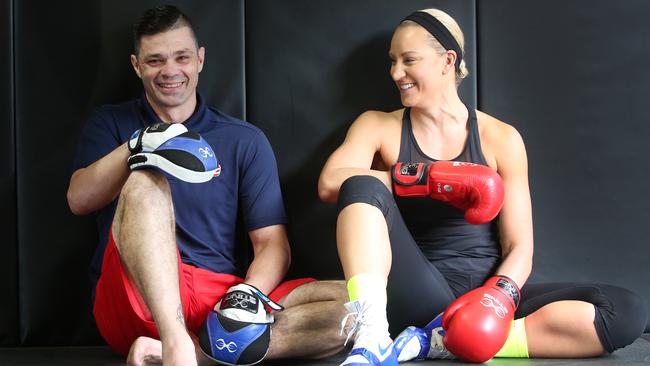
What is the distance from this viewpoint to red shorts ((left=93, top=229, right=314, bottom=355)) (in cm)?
229

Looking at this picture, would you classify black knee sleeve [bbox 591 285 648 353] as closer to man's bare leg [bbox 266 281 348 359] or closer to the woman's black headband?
man's bare leg [bbox 266 281 348 359]

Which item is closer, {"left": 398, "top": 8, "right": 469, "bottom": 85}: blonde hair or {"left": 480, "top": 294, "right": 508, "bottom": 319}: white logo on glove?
{"left": 480, "top": 294, "right": 508, "bottom": 319}: white logo on glove

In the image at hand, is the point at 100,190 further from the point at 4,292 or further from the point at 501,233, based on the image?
the point at 501,233

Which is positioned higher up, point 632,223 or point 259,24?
point 259,24

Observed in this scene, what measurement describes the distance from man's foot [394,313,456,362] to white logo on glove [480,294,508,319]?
173mm

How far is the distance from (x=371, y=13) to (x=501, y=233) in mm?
930

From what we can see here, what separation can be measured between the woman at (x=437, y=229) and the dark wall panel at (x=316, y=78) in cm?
19

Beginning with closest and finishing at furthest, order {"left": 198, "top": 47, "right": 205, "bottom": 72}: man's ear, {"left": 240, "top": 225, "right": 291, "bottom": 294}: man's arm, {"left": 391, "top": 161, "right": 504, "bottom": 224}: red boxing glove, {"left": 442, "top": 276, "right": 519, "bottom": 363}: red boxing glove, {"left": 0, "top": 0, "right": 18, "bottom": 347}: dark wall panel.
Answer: {"left": 442, "top": 276, "right": 519, "bottom": 363}: red boxing glove < {"left": 391, "top": 161, "right": 504, "bottom": 224}: red boxing glove < {"left": 240, "top": 225, "right": 291, "bottom": 294}: man's arm < {"left": 198, "top": 47, "right": 205, "bottom": 72}: man's ear < {"left": 0, "top": 0, "right": 18, "bottom": 347}: dark wall panel

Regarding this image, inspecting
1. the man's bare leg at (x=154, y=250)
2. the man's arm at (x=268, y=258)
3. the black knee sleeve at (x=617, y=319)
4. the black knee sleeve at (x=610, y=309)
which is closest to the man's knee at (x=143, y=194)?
the man's bare leg at (x=154, y=250)

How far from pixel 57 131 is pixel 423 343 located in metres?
1.51

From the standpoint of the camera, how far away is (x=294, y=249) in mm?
3021

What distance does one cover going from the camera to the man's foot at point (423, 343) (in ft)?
8.00

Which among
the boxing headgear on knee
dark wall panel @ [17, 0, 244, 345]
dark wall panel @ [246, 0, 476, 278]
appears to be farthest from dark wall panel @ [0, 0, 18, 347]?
the boxing headgear on knee

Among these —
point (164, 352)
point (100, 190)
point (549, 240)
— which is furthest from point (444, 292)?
point (100, 190)
